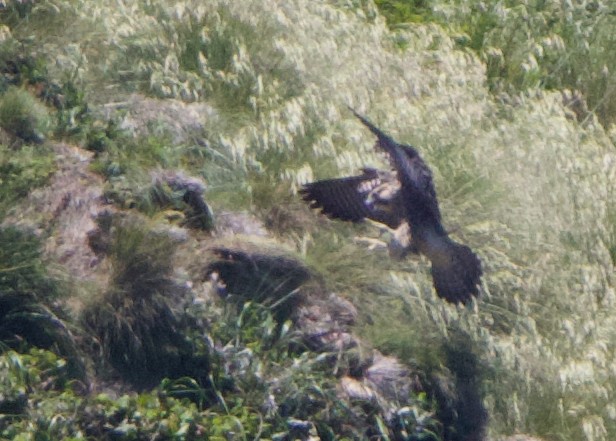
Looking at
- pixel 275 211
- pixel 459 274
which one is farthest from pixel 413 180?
pixel 275 211

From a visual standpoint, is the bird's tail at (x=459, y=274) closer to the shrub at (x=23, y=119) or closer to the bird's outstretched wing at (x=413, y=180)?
the bird's outstretched wing at (x=413, y=180)

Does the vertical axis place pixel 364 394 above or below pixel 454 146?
below

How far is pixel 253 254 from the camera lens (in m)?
7.23

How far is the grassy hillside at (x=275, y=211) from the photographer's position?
6.72 m

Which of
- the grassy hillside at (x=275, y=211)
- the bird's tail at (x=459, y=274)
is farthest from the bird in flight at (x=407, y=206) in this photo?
the grassy hillside at (x=275, y=211)

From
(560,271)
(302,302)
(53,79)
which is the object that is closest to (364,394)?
(302,302)

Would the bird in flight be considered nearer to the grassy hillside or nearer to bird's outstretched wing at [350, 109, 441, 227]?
bird's outstretched wing at [350, 109, 441, 227]

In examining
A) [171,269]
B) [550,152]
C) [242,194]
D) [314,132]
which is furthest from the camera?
[550,152]

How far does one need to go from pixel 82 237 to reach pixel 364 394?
142 cm

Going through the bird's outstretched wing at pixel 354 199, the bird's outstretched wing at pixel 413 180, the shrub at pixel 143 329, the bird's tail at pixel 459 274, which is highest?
the bird's outstretched wing at pixel 413 180

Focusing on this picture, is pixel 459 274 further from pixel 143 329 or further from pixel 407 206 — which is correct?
pixel 143 329

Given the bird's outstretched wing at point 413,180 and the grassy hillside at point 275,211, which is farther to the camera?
the bird's outstretched wing at point 413,180

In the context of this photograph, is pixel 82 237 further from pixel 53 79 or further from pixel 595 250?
pixel 595 250

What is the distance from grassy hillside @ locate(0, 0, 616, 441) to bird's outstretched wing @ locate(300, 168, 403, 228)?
0.21m
